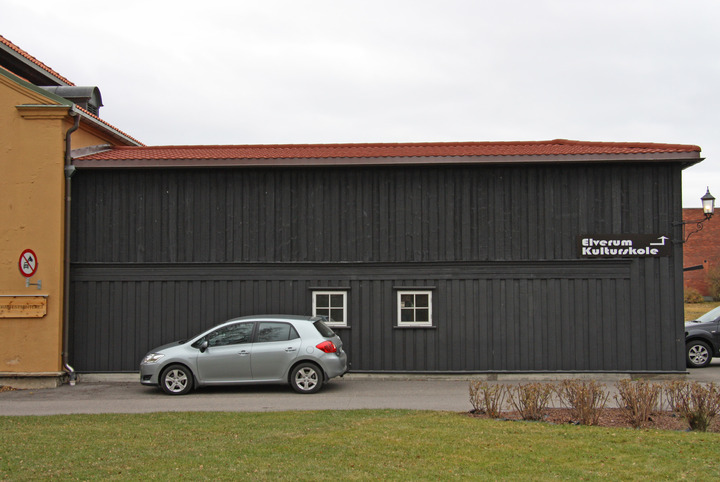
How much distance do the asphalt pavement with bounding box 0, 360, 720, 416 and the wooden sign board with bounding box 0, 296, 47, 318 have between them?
1.58 meters

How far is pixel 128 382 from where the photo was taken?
15312mm

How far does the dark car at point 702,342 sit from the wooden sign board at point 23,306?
583 inches

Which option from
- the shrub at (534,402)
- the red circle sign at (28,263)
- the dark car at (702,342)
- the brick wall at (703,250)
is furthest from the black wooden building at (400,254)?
the brick wall at (703,250)

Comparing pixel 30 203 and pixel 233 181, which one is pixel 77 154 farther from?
pixel 233 181

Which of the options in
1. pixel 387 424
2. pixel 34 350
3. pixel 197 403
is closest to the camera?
pixel 387 424

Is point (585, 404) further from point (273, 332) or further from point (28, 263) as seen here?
point (28, 263)

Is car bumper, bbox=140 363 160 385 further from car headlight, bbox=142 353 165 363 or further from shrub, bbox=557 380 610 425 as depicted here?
shrub, bbox=557 380 610 425

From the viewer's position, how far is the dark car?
685 inches

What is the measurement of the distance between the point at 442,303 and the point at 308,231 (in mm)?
3277

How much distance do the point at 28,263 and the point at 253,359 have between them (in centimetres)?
550

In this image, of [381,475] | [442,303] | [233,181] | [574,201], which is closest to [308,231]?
[233,181]

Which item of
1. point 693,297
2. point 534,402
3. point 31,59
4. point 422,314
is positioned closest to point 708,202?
point 422,314

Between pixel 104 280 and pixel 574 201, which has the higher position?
pixel 574 201

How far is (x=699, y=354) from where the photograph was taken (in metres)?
17.6
